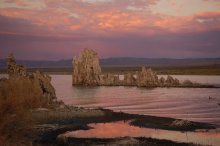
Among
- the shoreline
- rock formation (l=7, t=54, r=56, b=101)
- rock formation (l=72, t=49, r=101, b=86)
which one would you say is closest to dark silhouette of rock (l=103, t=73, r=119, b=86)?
rock formation (l=72, t=49, r=101, b=86)

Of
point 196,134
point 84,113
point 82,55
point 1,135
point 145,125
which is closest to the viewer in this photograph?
point 1,135

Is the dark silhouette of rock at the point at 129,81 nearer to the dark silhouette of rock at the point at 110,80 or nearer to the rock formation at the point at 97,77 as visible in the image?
the rock formation at the point at 97,77

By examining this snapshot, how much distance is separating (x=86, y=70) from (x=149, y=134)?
103m

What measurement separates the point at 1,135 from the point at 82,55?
118510 mm

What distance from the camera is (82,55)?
145m

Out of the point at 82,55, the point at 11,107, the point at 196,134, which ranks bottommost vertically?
the point at 196,134

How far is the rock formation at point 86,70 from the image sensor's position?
139 meters

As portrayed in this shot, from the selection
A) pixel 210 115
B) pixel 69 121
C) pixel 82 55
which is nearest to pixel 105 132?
pixel 69 121

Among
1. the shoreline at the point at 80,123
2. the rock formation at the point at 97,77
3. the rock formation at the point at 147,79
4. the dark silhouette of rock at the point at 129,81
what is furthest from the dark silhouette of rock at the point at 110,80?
the shoreline at the point at 80,123

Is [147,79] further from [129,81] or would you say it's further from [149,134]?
[149,134]

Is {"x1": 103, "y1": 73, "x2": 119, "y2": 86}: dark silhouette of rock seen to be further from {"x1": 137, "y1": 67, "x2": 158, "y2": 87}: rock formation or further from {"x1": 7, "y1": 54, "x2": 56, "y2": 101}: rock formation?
{"x1": 7, "y1": 54, "x2": 56, "y2": 101}: rock formation

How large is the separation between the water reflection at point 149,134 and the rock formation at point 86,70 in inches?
3809

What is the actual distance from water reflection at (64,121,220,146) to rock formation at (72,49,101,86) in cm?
9674

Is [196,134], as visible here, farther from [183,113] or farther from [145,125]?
[183,113]
